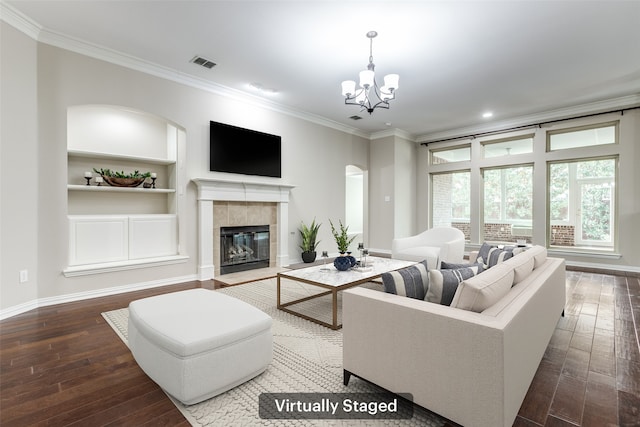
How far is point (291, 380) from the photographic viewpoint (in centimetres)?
186

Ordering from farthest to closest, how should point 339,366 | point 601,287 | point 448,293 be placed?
point 601,287
point 339,366
point 448,293

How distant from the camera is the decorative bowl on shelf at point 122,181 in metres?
3.94

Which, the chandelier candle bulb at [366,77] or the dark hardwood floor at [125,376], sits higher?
the chandelier candle bulb at [366,77]

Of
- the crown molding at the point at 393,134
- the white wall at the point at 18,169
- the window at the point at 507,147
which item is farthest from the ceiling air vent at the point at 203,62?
the window at the point at 507,147

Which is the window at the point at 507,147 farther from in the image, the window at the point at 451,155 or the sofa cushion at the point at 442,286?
the sofa cushion at the point at 442,286

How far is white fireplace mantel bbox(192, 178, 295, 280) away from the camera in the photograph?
14.6 ft

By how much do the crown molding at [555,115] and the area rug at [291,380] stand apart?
578 centimetres

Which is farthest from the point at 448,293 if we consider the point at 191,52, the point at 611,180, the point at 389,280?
the point at 611,180

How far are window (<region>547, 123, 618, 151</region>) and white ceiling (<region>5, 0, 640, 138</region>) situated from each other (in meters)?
0.71

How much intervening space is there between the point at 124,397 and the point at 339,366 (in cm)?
128

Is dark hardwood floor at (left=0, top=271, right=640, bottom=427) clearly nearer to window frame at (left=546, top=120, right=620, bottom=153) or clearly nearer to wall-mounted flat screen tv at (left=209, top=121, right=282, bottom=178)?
wall-mounted flat screen tv at (left=209, top=121, right=282, bottom=178)

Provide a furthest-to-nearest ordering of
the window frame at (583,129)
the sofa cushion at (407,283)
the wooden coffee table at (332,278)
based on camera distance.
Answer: the window frame at (583,129), the wooden coffee table at (332,278), the sofa cushion at (407,283)

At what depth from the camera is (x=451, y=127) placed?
6969mm

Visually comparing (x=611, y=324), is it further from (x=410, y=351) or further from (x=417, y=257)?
(x=410, y=351)
